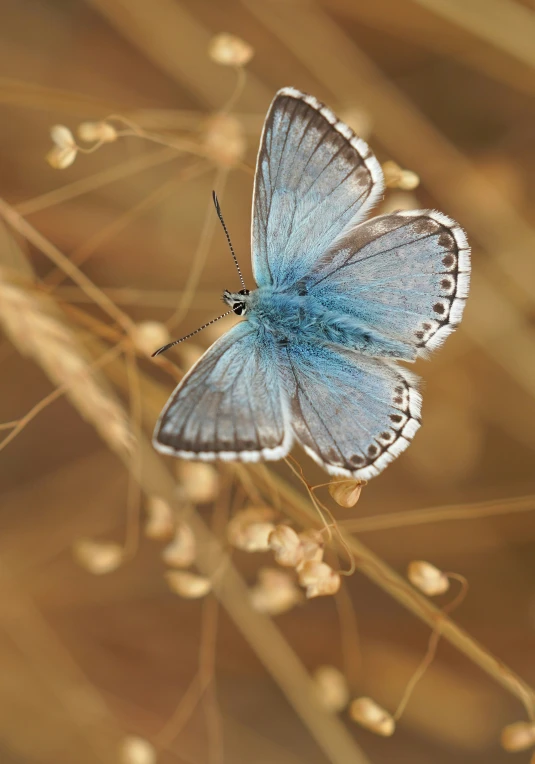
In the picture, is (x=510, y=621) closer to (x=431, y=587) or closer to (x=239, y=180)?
(x=431, y=587)

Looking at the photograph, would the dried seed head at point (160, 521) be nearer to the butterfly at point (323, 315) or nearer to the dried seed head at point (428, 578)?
the butterfly at point (323, 315)

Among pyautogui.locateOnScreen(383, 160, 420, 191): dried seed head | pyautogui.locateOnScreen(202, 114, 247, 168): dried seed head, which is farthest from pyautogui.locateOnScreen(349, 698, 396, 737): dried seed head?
pyautogui.locateOnScreen(202, 114, 247, 168): dried seed head

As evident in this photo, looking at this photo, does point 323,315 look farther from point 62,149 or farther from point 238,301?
point 62,149

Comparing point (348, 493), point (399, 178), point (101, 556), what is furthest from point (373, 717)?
point (399, 178)

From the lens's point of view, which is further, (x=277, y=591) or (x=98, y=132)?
(x=277, y=591)

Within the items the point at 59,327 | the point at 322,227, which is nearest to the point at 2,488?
the point at 59,327

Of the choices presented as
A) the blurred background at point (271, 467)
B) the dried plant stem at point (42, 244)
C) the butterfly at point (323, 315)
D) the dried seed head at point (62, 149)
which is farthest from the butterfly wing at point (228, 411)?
the blurred background at point (271, 467)
